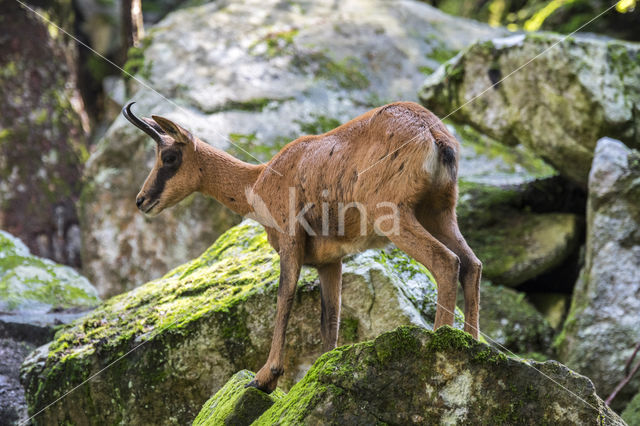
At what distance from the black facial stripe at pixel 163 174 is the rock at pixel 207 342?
1.22m

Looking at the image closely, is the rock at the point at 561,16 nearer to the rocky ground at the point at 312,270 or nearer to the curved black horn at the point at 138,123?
the rocky ground at the point at 312,270

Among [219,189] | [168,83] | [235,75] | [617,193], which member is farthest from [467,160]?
[219,189]

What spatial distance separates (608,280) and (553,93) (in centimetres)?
252

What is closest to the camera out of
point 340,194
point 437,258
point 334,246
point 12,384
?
point 437,258

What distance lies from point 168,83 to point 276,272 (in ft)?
19.2

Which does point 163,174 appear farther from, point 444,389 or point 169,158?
point 444,389

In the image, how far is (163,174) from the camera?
16.5 ft

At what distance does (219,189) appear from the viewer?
5090 millimetres

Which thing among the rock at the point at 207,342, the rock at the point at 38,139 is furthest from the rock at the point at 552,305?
the rock at the point at 38,139

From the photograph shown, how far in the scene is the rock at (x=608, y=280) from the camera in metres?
7.31

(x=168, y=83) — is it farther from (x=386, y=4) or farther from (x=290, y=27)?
(x=386, y=4)

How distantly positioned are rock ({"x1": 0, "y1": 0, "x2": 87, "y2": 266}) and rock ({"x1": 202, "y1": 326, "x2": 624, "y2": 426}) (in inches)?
393

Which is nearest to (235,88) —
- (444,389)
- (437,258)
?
(437,258)

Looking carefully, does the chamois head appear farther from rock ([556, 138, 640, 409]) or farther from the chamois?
rock ([556, 138, 640, 409])
